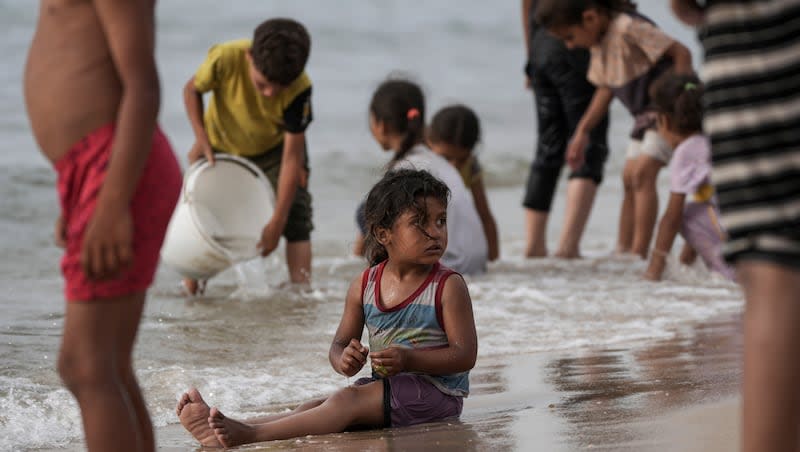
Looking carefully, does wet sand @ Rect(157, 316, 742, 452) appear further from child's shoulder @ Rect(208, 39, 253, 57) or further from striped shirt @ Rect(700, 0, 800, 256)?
child's shoulder @ Rect(208, 39, 253, 57)

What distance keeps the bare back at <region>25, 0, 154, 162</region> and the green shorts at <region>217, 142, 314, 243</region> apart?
4.01 meters

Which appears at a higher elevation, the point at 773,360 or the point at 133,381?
the point at 773,360

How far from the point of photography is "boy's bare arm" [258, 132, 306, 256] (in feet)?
→ 19.3

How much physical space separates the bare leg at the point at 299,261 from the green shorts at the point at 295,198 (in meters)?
0.03

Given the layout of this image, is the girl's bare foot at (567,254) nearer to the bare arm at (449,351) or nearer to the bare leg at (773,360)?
the bare arm at (449,351)

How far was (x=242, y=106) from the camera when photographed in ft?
→ 19.9

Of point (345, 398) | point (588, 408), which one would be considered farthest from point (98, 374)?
point (588, 408)

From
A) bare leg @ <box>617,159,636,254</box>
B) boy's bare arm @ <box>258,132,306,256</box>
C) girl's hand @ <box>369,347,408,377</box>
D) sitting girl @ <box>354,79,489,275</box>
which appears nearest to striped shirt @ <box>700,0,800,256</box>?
girl's hand @ <box>369,347,408,377</box>

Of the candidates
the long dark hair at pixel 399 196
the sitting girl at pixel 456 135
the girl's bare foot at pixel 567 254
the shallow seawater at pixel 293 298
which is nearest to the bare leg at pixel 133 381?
the shallow seawater at pixel 293 298

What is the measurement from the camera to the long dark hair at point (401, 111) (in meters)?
6.33

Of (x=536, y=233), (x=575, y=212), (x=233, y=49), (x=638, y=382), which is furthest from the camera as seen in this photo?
(x=536, y=233)

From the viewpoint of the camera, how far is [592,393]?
141 inches

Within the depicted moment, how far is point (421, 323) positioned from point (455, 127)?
3891 mm

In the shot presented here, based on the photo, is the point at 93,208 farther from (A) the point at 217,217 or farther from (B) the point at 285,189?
(A) the point at 217,217
